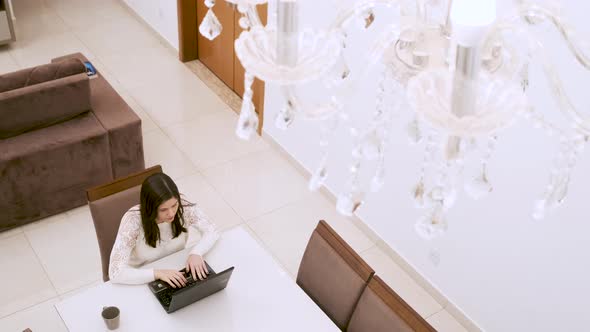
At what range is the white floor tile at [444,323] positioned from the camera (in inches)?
169

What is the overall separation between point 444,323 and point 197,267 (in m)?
1.83

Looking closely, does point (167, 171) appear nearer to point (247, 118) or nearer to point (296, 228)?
point (296, 228)

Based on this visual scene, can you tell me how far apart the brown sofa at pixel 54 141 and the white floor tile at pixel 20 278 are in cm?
20

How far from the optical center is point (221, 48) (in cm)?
653

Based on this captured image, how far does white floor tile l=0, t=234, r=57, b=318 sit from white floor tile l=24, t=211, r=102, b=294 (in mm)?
49

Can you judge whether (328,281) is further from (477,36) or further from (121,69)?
(121,69)

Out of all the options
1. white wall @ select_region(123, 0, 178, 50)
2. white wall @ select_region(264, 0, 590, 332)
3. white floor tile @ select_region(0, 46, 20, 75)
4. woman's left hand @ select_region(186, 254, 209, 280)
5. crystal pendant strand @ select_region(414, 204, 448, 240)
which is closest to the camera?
crystal pendant strand @ select_region(414, 204, 448, 240)

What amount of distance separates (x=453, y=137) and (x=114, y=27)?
683 cm

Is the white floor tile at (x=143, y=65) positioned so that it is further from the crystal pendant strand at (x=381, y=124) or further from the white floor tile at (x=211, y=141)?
the crystal pendant strand at (x=381, y=124)

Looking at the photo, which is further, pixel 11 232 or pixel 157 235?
pixel 11 232

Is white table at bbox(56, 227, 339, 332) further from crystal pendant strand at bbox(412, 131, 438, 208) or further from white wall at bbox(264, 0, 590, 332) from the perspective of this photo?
crystal pendant strand at bbox(412, 131, 438, 208)

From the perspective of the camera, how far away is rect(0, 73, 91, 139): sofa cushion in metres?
4.49

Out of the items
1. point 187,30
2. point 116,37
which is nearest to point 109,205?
point 187,30

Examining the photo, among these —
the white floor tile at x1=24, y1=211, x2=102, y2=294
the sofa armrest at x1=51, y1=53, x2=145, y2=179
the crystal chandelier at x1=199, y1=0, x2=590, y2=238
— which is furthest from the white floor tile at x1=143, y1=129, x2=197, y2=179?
the crystal chandelier at x1=199, y1=0, x2=590, y2=238
